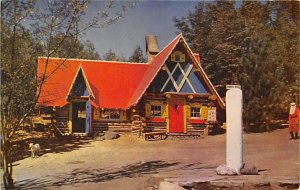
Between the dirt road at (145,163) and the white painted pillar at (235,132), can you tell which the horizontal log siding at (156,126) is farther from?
the white painted pillar at (235,132)

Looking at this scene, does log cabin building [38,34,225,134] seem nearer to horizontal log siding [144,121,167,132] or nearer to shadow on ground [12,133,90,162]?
horizontal log siding [144,121,167,132]

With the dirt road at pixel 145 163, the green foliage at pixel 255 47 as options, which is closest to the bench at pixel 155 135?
the dirt road at pixel 145 163

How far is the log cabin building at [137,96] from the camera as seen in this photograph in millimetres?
11453

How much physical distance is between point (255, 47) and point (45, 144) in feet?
18.9

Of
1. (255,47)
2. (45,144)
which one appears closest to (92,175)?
(45,144)

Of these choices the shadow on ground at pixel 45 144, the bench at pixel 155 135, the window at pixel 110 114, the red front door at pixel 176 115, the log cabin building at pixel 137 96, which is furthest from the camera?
the window at pixel 110 114

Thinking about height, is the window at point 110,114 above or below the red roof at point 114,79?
below

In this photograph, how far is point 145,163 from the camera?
272 inches

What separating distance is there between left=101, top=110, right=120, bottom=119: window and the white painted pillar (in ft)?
24.4

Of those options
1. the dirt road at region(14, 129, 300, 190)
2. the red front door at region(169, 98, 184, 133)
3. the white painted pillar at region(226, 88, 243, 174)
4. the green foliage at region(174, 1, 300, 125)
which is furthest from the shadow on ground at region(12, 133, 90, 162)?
the green foliage at region(174, 1, 300, 125)

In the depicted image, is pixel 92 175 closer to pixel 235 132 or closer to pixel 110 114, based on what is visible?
pixel 235 132

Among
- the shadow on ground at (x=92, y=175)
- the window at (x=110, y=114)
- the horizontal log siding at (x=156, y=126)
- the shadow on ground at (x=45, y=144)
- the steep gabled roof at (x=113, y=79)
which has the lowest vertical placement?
the shadow on ground at (x=92, y=175)

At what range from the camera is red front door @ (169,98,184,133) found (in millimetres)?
11344

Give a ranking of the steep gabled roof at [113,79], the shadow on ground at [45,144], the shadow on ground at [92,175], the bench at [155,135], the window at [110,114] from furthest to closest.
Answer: the window at [110,114] < the steep gabled roof at [113,79] < the bench at [155,135] < the shadow on ground at [45,144] < the shadow on ground at [92,175]
